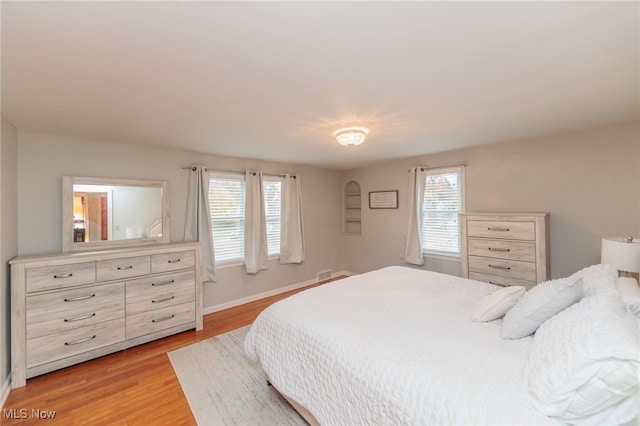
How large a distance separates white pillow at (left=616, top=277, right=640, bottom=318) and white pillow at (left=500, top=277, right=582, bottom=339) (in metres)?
0.27

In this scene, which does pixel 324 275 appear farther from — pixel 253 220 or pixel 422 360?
pixel 422 360

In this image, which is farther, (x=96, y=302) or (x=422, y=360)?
(x=96, y=302)

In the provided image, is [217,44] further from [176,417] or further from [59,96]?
[176,417]

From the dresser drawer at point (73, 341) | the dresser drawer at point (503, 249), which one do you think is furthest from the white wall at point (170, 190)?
the dresser drawer at point (503, 249)

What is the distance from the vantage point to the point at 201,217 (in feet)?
12.0

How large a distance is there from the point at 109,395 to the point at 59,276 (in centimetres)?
116

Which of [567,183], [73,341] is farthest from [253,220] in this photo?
[567,183]

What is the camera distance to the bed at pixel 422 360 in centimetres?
97

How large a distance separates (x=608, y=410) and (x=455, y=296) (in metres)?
1.29

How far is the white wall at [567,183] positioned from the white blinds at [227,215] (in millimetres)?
3065

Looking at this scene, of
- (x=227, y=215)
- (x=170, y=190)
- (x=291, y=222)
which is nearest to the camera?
(x=170, y=190)

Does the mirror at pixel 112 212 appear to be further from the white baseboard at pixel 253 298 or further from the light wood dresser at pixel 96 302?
the white baseboard at pixel 253 298

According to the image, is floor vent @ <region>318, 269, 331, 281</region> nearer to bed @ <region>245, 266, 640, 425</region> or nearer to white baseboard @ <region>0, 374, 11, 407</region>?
bed @ <region>245, 266, 640, 425</region>

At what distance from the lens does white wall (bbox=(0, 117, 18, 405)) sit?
2131 millimetres
